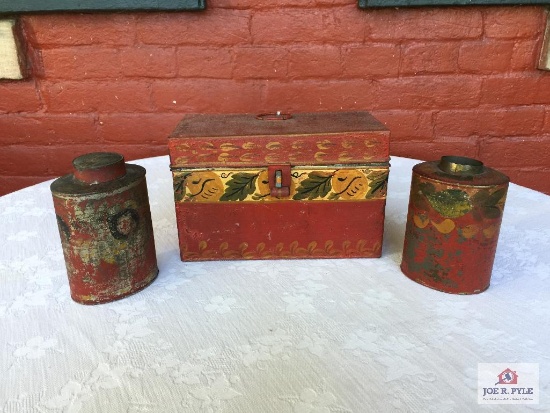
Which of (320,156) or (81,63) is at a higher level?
(81,63)

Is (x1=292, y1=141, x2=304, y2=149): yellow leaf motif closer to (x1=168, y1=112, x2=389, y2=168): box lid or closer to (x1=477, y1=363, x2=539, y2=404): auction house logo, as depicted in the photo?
(x1=168, y1=112, x2=389, y2=168): box lid

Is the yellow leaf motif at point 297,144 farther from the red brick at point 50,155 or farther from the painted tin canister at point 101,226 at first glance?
the red brick at point 50,155

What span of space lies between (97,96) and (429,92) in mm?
1029

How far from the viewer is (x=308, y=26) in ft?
4.22

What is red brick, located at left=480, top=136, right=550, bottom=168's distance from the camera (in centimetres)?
141

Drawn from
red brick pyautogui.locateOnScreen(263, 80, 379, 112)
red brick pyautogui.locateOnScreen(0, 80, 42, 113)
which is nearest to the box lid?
red brick pyautogui.locateOnScreen(263, 80, 379, 112)

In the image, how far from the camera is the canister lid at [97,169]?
2.14ft

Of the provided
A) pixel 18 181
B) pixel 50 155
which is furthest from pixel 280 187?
pixel 18 181

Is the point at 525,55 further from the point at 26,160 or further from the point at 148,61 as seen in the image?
the point at 26,160

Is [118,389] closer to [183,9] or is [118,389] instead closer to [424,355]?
[424,355]

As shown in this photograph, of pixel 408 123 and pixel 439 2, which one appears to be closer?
pixel 439 2

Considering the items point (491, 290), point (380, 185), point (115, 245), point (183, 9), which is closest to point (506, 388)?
point (491, 290)

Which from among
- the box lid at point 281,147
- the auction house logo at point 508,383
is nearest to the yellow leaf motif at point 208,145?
the box lid at point 281,147

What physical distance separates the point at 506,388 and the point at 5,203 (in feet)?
3.44
